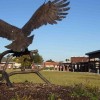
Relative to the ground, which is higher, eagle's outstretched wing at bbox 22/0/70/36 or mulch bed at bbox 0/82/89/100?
eagle's outstretched wing at bbox 22/0/70/36

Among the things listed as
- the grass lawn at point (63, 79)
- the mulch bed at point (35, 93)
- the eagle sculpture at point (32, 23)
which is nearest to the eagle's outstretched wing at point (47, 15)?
the eagle sculpture at point (32, 23)

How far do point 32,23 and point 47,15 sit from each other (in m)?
A: 0.92

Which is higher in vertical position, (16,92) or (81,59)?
(81,59)

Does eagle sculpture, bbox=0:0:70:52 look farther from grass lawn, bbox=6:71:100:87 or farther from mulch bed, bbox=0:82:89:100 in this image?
grass lawn, bbox=6:71:100:87

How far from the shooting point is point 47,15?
11.8m

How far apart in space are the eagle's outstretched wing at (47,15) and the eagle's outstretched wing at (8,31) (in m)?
0.33

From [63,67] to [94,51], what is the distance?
27.3m

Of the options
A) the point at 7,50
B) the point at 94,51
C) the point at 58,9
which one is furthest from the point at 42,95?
the point at 94,51

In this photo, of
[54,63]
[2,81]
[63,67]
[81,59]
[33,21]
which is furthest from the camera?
[54,63]

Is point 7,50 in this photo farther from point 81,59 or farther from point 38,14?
→ point 81,59

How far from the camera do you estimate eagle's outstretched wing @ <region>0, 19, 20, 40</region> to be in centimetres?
1025

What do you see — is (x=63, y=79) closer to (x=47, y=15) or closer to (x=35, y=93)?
(x=47, y=15)

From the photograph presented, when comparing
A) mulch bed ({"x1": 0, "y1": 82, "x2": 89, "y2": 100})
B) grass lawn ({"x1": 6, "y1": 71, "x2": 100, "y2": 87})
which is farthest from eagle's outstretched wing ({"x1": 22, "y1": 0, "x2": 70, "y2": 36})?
grass lawn ({"x1": 6, "y1": 71, "x2": 100, "y2": 87})

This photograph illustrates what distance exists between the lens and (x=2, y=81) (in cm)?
1203
